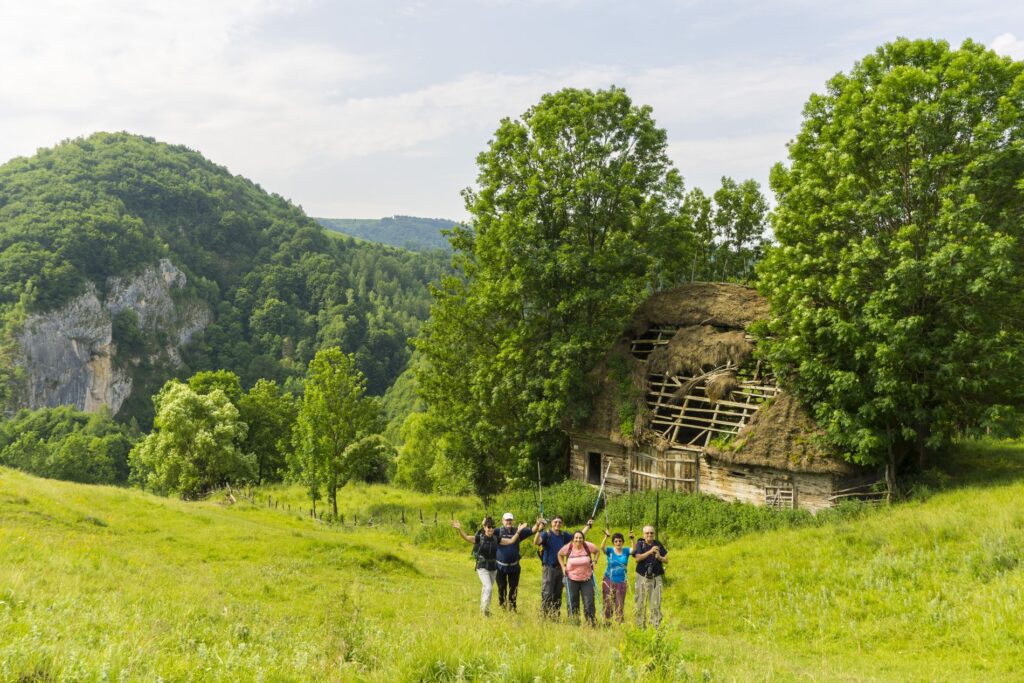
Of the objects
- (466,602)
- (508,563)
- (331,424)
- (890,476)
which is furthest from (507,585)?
(331,424)

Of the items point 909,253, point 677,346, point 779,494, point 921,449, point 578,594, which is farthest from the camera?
point 677,346

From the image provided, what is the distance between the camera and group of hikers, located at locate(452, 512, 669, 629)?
9.83m

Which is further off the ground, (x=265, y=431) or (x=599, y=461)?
(x=599, y=461)

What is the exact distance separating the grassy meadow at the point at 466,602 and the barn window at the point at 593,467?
6.78 metres

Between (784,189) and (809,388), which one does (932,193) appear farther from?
(809,388)

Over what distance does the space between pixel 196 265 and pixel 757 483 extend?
171 metres

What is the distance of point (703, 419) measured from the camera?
73.4 ft

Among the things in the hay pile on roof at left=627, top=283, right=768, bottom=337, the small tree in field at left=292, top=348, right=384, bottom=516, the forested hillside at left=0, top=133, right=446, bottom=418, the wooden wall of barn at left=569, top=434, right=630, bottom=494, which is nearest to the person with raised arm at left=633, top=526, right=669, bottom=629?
the hay pile on roof at left=627, top=283, right=768, bottom=337

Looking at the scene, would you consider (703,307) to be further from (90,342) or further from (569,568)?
(90,342)

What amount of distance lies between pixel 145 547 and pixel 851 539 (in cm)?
1738

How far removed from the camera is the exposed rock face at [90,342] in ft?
367

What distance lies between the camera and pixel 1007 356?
15.4 m

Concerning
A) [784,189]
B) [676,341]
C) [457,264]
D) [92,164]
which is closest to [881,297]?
[784,189]

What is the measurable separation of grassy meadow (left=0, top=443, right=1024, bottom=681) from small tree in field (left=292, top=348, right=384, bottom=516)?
35.9 ft
